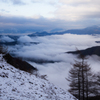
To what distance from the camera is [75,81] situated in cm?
1733

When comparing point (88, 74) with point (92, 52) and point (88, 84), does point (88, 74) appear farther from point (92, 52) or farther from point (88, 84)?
point (92, 52)

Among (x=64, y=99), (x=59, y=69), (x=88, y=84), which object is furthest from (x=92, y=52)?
(x=64, y=99)

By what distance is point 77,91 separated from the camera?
1778 cm

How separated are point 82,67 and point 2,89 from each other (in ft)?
39.7

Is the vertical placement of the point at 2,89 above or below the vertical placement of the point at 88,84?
above

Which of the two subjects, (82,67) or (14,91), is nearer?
(14,91)

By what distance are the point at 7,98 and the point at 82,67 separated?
40.5 feet

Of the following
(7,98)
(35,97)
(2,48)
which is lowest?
(35,97)

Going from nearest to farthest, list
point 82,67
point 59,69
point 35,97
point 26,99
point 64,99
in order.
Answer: point 26,99 < point 35,97 < point 64,99 < point 82,67 < point 59,69

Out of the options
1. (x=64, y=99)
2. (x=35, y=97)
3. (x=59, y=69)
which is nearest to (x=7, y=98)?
(x=35, y=97)

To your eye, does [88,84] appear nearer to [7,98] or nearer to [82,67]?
[82,67]

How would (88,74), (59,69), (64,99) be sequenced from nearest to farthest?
(64,99), (88,74), (59,69)

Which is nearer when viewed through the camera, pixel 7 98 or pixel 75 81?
pixel 7 98

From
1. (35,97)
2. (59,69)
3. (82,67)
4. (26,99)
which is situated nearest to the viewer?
(26,99)
